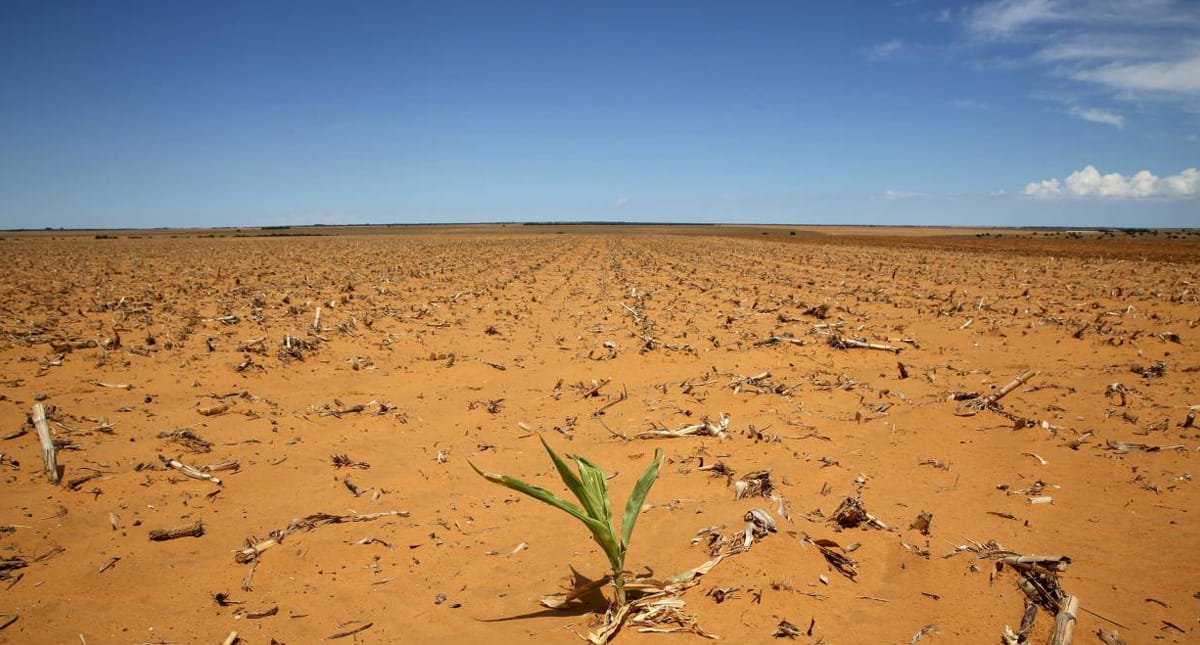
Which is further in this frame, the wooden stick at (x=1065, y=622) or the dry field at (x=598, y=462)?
the dry field at (x=598, y=462)

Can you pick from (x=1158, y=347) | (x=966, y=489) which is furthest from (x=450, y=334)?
(x=1158, y=347)

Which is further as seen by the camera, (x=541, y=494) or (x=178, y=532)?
(x=178, y=532)

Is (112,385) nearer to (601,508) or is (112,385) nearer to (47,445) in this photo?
(47,445)

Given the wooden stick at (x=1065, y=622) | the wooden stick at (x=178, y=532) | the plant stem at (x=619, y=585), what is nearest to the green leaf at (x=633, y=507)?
the plant stem at (x=619, y=585)

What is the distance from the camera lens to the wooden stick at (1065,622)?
2.52 m

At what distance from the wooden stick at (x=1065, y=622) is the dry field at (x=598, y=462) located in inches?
2.1

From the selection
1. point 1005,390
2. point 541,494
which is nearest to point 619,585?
point 541,494

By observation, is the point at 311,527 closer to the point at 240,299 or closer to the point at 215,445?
the point at 215,445

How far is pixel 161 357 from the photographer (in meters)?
7.91

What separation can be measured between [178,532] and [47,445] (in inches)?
75.5

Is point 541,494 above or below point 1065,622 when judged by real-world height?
above

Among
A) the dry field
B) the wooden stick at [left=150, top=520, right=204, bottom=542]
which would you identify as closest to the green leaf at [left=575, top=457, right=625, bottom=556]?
the dry field

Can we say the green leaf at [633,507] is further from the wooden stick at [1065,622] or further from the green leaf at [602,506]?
the wooden stick at [1065,622]

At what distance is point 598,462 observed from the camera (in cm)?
514
